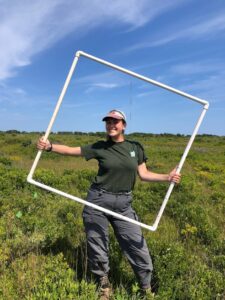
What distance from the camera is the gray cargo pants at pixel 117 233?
13.7ft

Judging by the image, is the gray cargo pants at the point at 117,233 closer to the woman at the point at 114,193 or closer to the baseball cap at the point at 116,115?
the woman at the point at 114,193

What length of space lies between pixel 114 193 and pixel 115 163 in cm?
34

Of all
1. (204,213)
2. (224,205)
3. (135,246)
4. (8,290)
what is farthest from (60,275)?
(224,205)

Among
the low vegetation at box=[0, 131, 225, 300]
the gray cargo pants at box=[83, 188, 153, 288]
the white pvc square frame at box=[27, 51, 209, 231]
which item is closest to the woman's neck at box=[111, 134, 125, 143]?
the gray cargo pants at box=[83, 188, 153, 288]

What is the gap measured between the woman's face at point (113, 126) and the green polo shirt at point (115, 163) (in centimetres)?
16

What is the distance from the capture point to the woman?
13.5 feet

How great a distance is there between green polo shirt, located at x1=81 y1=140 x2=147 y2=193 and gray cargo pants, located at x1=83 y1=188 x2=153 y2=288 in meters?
0.11

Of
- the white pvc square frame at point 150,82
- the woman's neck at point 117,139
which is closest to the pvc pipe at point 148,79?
the white pvc square frame at point 150,82

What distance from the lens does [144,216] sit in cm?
764

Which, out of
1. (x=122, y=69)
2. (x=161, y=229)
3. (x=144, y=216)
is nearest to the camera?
(x=122, y=69)

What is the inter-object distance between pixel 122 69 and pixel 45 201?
15.2ft

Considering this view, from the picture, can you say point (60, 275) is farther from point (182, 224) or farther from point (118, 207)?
point (182, 224)

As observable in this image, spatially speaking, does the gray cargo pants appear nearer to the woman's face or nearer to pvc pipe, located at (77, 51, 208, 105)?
the woman's face

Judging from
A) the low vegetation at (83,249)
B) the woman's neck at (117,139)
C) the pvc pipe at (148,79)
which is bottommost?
the low vegetation at (83,249)
